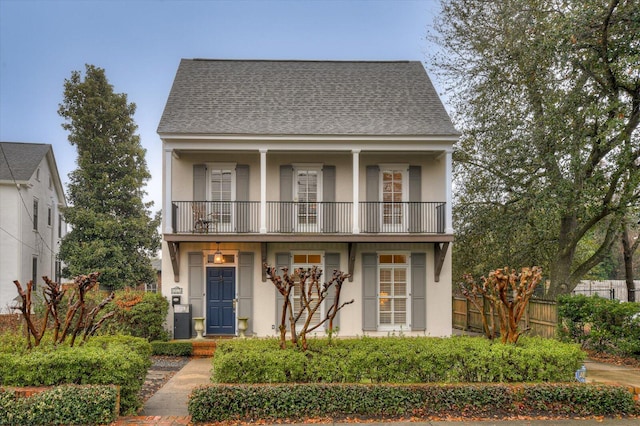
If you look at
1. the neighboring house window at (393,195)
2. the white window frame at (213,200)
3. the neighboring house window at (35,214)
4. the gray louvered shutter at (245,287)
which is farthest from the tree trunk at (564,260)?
the neighboring house window at (35,214)

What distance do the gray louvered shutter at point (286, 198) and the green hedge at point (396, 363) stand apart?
20.0ft

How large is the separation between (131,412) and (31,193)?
1759 cm

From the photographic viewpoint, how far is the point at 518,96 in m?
12.6

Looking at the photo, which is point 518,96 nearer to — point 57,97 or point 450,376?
point 450,376

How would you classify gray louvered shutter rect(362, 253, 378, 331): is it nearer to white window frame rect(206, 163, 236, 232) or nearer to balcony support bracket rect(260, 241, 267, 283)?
balcony support bracket rect(260, 241, 267, 283)

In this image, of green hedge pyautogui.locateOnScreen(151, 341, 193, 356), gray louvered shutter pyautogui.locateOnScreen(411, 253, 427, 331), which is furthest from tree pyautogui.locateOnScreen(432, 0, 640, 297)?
green hedge pyautogui.locateOnScreen(151, 341, 193, 356)

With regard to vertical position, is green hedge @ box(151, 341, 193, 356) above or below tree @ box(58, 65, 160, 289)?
below

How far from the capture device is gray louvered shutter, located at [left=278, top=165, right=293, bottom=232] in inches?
491

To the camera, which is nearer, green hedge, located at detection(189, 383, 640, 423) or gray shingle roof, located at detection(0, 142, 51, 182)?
green hedge, located at detection(189, 383, 640, 423)

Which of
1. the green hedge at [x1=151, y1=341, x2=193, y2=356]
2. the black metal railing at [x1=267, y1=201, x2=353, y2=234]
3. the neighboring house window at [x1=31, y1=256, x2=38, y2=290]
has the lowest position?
the green hedge at [x1=151, y1=341, x2=193, y2=356]

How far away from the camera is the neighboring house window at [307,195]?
12633 mm

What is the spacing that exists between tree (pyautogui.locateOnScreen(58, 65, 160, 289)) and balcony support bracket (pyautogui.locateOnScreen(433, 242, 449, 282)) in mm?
13607

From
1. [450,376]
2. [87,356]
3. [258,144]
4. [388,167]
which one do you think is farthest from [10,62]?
[450,376]

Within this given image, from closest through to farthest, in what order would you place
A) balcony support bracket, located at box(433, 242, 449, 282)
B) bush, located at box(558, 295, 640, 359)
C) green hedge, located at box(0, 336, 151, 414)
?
green hedge, located at box(0, 336, 151, 414) → bush, located at box(558, 295, 640, 359) → balcony support bracket, located at box(433, 242, 449, 282)
